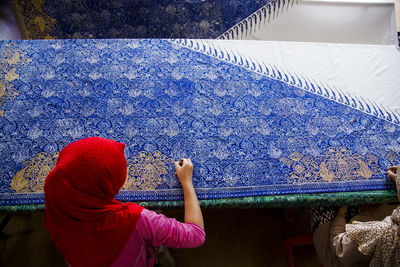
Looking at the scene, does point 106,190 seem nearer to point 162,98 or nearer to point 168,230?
point 168,230

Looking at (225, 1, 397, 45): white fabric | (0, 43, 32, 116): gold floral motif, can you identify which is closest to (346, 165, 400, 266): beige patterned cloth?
(225, 1, 397, 45): white fabric

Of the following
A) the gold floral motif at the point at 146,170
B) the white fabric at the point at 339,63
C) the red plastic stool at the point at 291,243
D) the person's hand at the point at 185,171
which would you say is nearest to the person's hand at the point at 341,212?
the red plastic stool at the point at 291,243

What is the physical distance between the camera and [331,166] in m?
1.32

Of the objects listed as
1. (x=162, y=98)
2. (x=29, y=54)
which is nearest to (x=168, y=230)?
(x=162, y=98)

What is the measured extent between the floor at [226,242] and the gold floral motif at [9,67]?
95 centimetres

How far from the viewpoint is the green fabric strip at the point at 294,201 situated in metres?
1.19

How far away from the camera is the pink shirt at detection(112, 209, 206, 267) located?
945 millimetres

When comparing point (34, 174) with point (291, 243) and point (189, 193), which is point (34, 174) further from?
point (291, 243)

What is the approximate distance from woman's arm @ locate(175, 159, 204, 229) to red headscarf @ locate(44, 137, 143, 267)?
25cm

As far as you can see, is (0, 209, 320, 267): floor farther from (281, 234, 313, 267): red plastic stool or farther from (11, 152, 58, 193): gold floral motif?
(11, 152, 58, 193): gold floral motif

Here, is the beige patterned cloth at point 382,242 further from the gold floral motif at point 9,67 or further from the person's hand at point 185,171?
the gold floral motif at point 9,67

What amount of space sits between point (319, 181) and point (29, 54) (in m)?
1.87

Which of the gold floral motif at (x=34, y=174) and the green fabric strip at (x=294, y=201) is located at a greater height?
the gold floral motif at (x=34, y=174)

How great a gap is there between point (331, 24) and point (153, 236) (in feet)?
7.46
